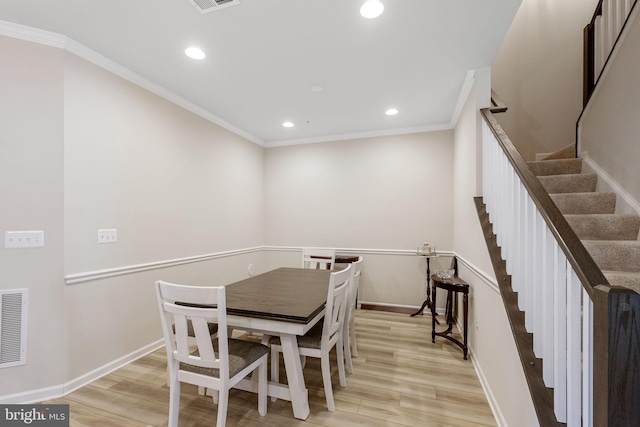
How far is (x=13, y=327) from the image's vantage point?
74.2 inches

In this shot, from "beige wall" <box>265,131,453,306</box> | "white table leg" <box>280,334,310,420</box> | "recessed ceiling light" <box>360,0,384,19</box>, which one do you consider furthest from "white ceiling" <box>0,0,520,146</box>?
"white table leg" <box>280,334,310,420</box>

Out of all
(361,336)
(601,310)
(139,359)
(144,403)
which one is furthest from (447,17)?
(139,359)

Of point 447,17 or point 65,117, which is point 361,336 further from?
point 65,117

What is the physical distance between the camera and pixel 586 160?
2693 millimetres

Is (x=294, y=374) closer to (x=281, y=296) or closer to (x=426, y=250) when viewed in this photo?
(x=281, y=296)

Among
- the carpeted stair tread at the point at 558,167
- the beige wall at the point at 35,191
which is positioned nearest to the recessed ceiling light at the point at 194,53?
the beige wall at the point at 35,191

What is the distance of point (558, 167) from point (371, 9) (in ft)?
8.23

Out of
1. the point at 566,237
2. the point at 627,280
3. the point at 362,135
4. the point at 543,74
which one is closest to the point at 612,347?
the point at 566,237

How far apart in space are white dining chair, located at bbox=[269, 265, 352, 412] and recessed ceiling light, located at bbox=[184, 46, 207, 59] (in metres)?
2.05

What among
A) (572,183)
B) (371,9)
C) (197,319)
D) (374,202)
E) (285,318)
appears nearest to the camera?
(197,319)

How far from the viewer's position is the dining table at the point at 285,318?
1.66 m

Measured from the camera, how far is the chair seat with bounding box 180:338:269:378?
1569 mm

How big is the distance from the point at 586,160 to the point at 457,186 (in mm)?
1180

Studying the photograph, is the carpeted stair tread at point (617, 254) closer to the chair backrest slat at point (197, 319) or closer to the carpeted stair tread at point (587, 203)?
the carpeted stair tread at point (587, 203)
